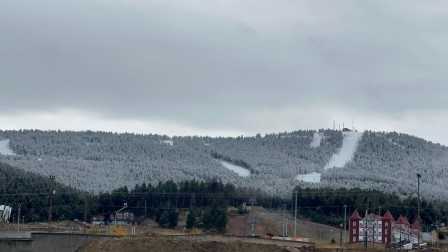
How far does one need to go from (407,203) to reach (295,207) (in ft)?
44.0

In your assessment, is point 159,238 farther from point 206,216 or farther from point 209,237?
point 206,216

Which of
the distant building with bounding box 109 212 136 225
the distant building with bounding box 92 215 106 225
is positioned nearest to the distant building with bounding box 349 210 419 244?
the distant building with bounding box 109 212 136 225

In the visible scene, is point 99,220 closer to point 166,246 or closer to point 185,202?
point 185,202

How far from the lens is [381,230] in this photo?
12494cm

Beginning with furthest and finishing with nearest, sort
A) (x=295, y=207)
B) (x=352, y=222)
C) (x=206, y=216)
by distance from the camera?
(x=295, y=207), (x=206, y=216), (x=352, y=222)

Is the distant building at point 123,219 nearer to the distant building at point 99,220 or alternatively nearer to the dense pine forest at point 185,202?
the distant building at point 99,220

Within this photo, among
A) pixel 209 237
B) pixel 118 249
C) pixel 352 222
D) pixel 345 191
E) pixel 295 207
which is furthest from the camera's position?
pixel 345 191

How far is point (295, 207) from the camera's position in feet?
472

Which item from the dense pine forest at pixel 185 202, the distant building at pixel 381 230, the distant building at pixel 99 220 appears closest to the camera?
the distant building at pixel 381 230

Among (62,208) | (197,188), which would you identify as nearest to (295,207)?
(197,188)

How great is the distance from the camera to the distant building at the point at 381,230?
12344 centimetres

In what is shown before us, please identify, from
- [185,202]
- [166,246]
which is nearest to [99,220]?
[185,202]

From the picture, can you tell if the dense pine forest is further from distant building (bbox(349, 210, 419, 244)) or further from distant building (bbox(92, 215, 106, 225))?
distant building (bbox(349, 210, 419, 244))

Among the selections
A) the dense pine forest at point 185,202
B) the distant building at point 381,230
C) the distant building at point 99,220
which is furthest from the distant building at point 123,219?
the distant building at point 381,230
